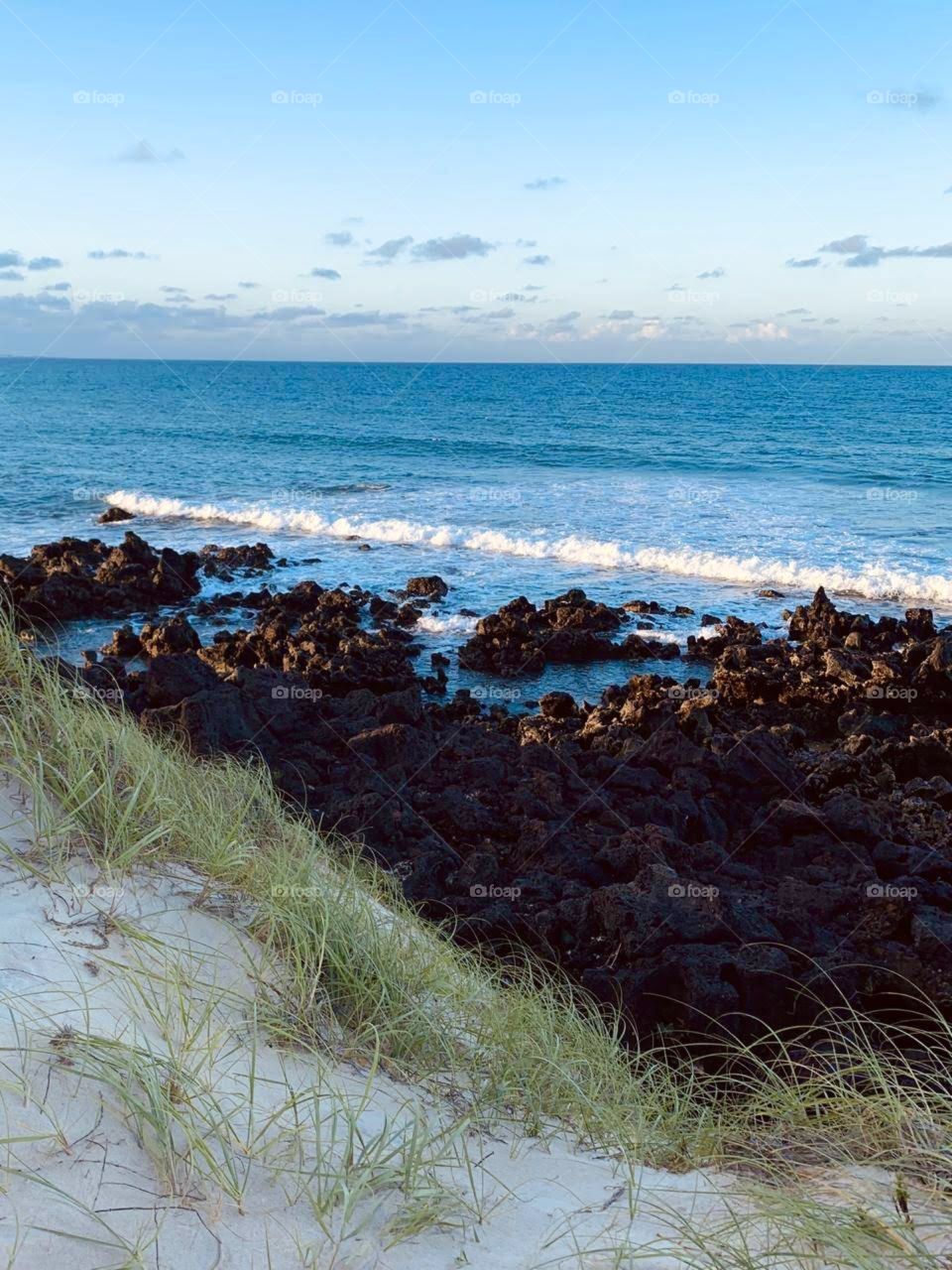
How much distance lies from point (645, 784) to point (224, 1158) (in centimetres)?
591

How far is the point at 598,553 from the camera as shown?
2145 cm

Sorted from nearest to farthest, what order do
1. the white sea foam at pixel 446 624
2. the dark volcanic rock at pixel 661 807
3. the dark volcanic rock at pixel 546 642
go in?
the dark volcanic rock at pixel 661 807 < the dark volcanic rock at pixel 546 642 < the white sea foam at pixel 446 624

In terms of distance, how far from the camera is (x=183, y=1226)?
233cm

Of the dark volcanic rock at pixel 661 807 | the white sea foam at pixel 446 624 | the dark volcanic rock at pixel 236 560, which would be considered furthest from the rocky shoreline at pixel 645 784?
the dark volcanic rock at pixel 236 560

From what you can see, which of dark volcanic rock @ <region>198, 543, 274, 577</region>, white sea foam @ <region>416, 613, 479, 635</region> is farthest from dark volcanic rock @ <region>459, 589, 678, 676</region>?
dark volcanic rock @ <region>198, 543, 274, 577</region>

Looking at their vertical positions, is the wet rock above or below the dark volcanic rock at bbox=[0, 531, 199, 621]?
below

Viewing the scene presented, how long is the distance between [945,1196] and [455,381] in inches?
3798

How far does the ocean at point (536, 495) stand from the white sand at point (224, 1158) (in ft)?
33.8

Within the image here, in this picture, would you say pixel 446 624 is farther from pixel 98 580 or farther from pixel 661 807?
pixel 661 807

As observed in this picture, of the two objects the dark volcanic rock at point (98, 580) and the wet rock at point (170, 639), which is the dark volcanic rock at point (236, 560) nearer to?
the dark volcanic rock at point (98, 580)

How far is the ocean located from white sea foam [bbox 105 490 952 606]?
0.21 ft

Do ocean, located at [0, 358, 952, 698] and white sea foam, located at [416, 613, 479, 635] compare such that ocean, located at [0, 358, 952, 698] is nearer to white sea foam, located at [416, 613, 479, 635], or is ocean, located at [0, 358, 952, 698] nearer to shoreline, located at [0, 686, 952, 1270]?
white sea foam, located at [416, 613, 479, 635]

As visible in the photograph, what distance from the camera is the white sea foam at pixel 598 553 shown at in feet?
60.9

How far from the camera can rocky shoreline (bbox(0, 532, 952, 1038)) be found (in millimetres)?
5492
